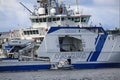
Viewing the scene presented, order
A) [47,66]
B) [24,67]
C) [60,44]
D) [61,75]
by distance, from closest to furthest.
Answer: [61,75], [24,67], [47,66], [60,44]

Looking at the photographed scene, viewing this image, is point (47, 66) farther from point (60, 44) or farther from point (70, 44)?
point (70, 44)

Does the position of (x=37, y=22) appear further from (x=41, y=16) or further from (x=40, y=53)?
(x=40, y=53)

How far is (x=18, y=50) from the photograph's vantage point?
65.2m

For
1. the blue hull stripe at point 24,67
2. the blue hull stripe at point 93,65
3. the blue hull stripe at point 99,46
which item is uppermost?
the blue hull stripe at point 99,46

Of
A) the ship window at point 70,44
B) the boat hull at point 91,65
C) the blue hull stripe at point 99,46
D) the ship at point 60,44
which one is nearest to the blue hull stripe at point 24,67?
the ship at point 60,44

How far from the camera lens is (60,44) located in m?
66.1

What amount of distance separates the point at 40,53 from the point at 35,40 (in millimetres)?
2946

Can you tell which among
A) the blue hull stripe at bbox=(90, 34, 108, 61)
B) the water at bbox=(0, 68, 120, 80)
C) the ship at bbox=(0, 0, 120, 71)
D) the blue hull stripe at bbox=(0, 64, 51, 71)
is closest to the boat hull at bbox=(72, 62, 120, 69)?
the ship at bbox=(0, 0, 120, 71)

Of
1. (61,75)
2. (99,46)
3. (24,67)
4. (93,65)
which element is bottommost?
(93,65)

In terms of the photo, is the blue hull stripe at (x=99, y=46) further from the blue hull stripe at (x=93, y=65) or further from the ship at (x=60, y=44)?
the blue hull stripe at (x=93, y=65)

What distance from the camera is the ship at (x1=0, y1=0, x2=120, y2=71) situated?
6406 cm

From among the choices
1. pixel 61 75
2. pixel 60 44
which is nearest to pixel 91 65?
pixel 60 44

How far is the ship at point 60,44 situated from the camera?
6406 cm

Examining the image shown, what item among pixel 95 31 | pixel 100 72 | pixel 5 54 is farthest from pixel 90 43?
pixel 5 54
